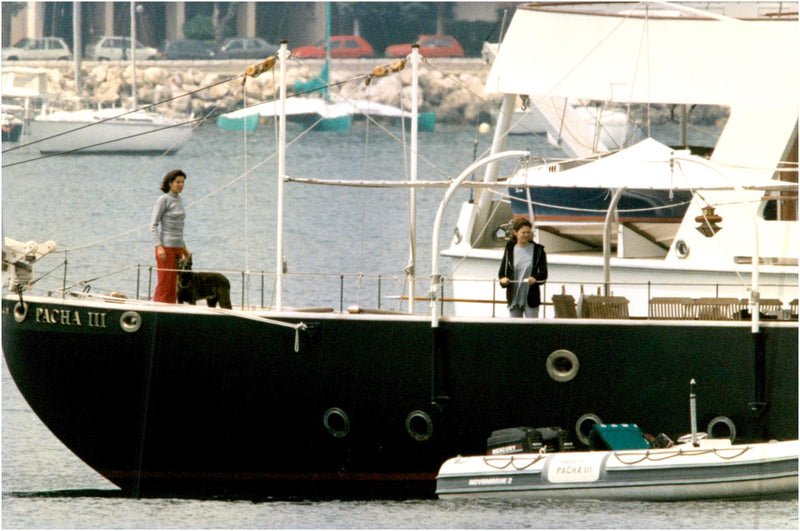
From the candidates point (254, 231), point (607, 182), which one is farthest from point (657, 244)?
point (254, 231)

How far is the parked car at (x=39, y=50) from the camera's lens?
98438 millimetres

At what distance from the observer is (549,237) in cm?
2738

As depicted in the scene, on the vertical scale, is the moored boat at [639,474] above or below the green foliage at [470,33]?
below

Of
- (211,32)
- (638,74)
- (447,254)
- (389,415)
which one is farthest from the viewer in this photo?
(211,32)

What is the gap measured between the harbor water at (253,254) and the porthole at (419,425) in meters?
0.76

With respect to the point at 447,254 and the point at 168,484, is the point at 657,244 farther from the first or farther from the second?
the point at 168,484

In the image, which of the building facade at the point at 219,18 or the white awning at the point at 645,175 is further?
the building facade at the point at 219,18

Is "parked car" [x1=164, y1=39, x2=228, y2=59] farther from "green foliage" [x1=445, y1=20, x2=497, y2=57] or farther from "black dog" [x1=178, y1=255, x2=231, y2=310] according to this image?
"black dog" [x1=178, y1=255, x2=231, y2=310]

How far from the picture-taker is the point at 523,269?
20.5 m

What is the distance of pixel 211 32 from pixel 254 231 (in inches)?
2220

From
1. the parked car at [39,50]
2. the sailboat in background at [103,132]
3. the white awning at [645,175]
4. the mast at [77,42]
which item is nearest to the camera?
the white awning at [645,175]

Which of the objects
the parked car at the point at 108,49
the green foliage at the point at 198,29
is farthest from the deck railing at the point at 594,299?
the green foliage at the point at 198,29

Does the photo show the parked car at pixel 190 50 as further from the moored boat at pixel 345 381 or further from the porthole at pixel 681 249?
the moored boat at pixel 345 381

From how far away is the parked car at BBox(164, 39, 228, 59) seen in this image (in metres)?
106
